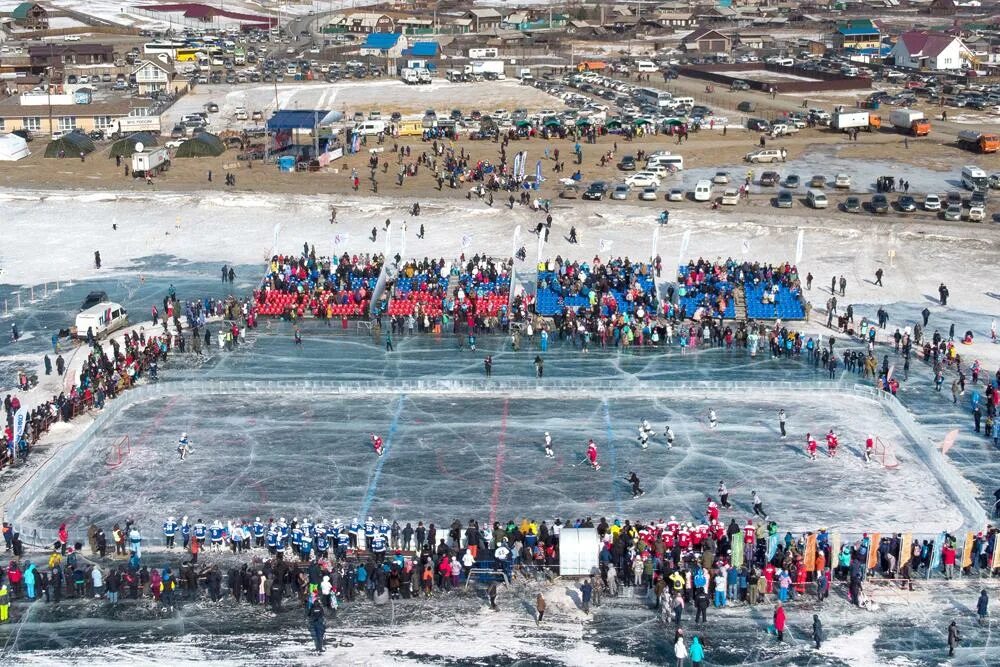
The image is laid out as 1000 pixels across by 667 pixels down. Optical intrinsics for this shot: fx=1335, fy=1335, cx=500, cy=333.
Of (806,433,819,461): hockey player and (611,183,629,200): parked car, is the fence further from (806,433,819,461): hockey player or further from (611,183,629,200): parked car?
(611,183,629,200): parked car

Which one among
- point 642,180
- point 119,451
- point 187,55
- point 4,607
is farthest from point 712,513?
point 187,55

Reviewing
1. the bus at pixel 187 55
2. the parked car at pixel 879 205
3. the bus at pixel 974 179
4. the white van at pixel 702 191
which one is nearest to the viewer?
the parked car at pixel 879 205

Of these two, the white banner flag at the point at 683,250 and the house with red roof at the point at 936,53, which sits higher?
the house with red roof at the point at 936,53

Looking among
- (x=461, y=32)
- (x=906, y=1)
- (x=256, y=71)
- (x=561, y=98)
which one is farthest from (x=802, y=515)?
(x=906, y=1)

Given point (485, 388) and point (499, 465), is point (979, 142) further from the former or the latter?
point (499, 465)

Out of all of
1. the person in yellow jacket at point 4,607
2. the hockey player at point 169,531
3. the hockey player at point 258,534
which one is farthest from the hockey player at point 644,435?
the person in yellow jacket at point 4,607

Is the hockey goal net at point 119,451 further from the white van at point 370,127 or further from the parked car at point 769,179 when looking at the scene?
the white van at point 370,127

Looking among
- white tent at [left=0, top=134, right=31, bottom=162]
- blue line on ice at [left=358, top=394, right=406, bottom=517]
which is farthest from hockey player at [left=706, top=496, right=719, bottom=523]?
white tent at [left=0, top=134, right=31, bottom=162]
